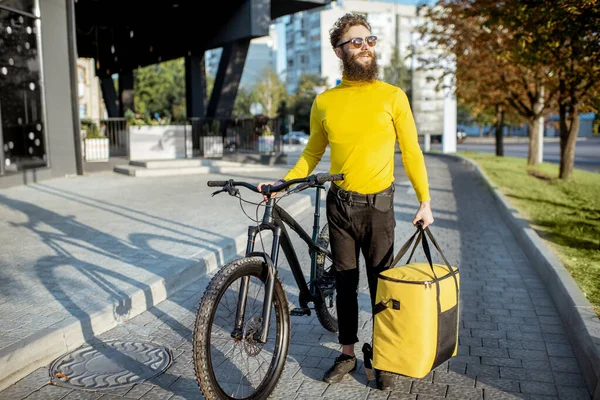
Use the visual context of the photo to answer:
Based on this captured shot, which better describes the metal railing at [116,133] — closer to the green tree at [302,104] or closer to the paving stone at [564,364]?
the paving stone at [564,364]

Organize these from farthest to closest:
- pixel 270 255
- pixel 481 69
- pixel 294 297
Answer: pixel 481 69 → pixel 294 297 → pixel 270 255

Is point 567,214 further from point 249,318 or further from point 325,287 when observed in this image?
point 249,318

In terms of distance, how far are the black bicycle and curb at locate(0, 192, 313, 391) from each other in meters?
1.37

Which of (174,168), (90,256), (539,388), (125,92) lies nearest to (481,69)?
(174,168)

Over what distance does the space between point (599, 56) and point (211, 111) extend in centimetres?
1592

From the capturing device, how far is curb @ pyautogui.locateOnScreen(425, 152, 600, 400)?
12.9ft

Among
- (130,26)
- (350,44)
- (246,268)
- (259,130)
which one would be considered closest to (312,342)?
(246,268)

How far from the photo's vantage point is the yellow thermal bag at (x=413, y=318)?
11.1 feet

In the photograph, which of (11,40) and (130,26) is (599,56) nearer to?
(11,40)

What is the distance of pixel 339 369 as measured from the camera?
393cm

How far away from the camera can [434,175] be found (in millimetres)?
21109

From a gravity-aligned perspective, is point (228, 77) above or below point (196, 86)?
above

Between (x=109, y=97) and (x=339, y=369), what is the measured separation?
3017 centimetres

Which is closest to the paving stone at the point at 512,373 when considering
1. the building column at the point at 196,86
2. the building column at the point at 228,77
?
the building column at the point at 228,77
